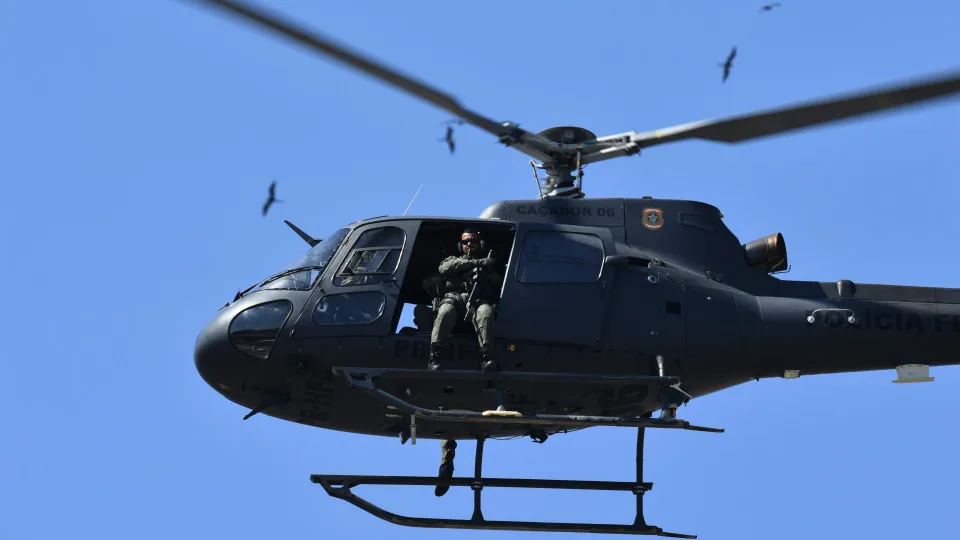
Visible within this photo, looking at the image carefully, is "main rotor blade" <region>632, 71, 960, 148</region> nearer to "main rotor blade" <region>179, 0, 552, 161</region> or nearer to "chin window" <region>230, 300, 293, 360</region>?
"main rotor blade" <region>179, 0, 552, 161</region>

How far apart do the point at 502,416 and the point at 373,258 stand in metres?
2.56

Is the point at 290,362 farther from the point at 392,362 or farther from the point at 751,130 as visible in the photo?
the point at 751,130

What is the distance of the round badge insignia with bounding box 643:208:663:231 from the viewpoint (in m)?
18.5

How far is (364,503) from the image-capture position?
58.0ft

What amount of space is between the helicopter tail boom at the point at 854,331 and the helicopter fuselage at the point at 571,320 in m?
0.02

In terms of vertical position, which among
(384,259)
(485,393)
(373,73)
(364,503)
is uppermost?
(373,73)

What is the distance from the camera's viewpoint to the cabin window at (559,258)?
1766 centimetres

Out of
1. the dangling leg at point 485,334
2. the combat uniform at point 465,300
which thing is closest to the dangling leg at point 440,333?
the combat uniform at point 465,300

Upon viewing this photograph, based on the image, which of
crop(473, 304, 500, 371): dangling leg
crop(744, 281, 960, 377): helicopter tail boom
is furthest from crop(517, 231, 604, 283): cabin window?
crop(744, 281, 960, 377): helicopter tail boom

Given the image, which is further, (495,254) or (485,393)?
(495,254)

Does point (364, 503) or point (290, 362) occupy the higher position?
point (290, 362)

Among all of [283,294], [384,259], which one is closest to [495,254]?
[384,259]

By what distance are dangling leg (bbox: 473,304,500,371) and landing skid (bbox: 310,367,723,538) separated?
12 cm

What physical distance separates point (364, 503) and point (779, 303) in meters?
5.46
